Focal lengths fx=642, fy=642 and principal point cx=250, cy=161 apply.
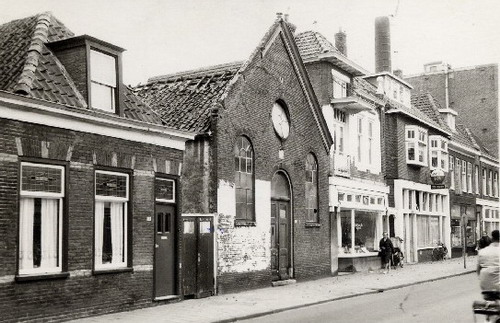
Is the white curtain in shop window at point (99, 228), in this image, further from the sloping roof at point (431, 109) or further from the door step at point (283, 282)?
the sloping roof at point (431, 109)

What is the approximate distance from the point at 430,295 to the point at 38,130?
12.3m

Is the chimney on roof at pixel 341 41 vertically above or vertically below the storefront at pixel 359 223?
above

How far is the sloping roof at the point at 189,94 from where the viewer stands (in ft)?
64.4

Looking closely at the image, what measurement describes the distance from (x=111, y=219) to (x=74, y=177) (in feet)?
5.50

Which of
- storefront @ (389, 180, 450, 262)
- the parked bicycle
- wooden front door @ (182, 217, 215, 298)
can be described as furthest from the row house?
wooden front door @ (182, 217, 215, 298)

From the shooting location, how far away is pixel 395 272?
94.1ft

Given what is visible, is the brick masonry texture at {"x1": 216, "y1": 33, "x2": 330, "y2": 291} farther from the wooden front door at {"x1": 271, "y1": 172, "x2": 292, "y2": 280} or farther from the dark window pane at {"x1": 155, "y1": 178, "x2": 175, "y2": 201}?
the dark window pane at {"x1": 155, "y1": 178, "x2": 175, "y2": 201}

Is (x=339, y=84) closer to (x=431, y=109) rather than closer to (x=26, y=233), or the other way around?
(x=431, y=109)

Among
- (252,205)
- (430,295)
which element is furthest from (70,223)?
(430,295)

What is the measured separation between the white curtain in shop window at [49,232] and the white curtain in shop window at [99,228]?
4.05 ft

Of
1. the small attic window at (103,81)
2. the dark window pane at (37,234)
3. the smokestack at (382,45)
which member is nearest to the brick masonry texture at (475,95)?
the smokestack at (382,45)

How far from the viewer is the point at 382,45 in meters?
38.0

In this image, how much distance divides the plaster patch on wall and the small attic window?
4.90 meters

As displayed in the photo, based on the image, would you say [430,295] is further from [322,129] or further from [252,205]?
[322,129]
